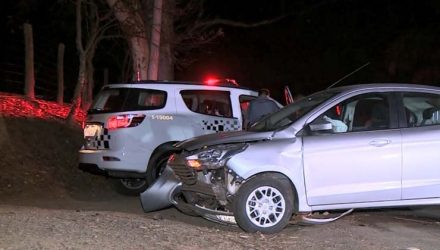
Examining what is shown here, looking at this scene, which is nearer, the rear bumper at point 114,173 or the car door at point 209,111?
the rear bumper at point 114,173

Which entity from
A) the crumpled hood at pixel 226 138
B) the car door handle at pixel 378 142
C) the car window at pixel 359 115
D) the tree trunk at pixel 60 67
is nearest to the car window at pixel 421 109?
the car window at pixel 359 115

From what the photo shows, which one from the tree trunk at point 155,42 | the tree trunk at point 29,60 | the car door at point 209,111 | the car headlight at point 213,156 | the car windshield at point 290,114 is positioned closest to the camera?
the car headlight at point 213,156

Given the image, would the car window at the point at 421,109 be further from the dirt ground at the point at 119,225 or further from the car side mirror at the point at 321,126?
the dirt ground at the point at 119,225

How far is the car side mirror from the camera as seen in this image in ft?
25.7

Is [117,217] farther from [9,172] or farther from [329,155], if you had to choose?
[9,172]

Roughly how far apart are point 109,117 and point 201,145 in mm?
2696

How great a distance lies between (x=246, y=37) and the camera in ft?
106

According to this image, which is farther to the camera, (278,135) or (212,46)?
(212,46)

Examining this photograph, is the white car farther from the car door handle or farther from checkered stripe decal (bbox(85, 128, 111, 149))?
the car door handle

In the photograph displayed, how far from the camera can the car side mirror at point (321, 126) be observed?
7.82m

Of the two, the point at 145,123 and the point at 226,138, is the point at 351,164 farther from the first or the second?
the point at 145,123

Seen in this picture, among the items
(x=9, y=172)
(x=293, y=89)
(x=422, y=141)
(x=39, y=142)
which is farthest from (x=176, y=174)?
(x=293, y=89)

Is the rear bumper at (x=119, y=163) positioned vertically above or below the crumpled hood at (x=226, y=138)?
below

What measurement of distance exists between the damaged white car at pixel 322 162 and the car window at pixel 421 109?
12 mm
